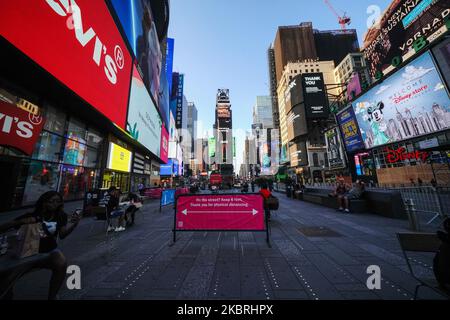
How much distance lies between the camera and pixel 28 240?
80.7 inches

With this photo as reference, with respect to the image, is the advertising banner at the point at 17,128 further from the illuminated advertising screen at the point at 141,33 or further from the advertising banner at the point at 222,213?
the illuminated advertising screen at the point at 141,33

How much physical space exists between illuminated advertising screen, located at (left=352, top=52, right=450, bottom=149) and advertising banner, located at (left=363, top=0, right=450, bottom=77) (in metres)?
Answer: 11.8

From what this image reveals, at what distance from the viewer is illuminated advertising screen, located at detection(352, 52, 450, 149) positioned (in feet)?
42.0

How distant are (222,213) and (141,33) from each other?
77.7 ft

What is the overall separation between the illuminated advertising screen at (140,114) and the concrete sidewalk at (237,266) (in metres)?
13.8

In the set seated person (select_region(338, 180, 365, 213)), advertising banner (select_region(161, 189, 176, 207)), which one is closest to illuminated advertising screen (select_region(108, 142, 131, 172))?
advertising banner (select_region(161, 189, 176, 207))

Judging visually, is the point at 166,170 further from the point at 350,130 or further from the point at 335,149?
the point at 350,130

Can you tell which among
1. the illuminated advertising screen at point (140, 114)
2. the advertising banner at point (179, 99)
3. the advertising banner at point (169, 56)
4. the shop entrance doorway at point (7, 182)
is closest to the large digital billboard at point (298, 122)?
the advertising banner at point (179, 99)

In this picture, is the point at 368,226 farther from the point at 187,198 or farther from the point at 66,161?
the point at 66,161

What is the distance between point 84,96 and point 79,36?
3.00 metres

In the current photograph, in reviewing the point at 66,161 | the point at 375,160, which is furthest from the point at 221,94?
the point at 66,161

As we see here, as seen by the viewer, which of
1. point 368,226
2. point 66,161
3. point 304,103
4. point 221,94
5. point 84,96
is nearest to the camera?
point 368,226

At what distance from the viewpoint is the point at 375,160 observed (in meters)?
24.2

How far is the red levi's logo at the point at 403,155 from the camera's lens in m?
19.0
